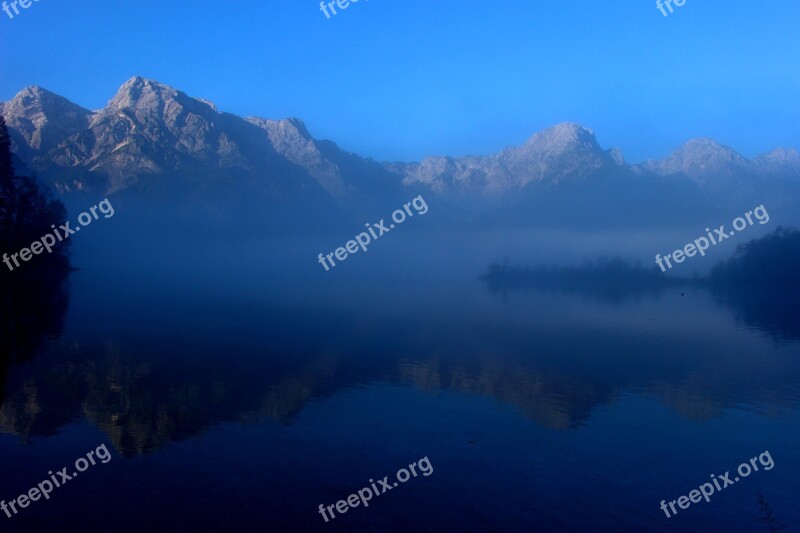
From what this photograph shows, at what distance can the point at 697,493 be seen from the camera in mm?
22891

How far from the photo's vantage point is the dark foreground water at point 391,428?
2044 centimetres

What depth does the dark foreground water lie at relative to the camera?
20.4 metres

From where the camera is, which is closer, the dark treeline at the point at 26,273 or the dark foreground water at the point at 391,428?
the dark foreground water at the point at 391,428

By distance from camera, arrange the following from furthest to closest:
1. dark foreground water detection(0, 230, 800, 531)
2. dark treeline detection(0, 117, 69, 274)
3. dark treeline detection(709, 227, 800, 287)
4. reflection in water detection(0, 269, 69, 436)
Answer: dark treeline detection(709, 227, 800, 287)
dark treeline detection(0, 117, 69, 274)
reflection in water detection(0, 269, 69, 436)
dark foreground water detection(0, 230, 800, 531)

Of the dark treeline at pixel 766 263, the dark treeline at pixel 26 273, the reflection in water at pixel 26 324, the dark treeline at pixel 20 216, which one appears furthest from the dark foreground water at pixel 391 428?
the dark treeline at pixel 766 263

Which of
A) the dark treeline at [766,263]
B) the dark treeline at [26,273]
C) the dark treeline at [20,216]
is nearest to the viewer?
the dark treeline at [26,273]

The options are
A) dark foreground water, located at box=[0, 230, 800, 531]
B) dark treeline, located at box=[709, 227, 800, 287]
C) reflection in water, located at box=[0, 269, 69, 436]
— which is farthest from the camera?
dark treeline, located at box=[709, 227, 800, 287]

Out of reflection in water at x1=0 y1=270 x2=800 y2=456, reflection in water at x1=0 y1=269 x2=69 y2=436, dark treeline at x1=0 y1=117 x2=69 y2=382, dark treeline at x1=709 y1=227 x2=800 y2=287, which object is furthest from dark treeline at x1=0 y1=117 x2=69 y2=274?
dark treeline at x1=709 y1=227 x2=800 y2=287

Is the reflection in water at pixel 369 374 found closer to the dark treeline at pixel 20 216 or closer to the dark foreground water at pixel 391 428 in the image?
the dark foreground water at pixel 391 428

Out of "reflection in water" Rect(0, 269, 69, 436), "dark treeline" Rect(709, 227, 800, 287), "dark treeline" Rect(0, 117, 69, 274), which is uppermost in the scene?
"dark treeline" Rect(0, 117, 69, 274)

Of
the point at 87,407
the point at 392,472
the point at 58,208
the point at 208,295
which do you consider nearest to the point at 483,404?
the point at 392,472

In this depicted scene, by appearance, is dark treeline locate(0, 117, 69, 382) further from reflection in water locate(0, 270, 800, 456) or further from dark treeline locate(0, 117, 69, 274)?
reflection in water locate(0, 270, 800, 456)

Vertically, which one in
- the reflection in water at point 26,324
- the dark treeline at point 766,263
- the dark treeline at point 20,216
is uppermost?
the dark treeline at point 20,216

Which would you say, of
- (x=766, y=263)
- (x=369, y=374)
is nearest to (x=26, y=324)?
(x=369, y=374)
